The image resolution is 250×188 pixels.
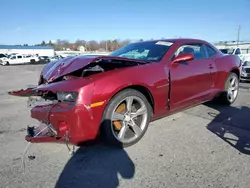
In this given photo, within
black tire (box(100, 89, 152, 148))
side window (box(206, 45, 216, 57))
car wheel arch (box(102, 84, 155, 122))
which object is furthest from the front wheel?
black tire (box(100, 89, 152, 148))

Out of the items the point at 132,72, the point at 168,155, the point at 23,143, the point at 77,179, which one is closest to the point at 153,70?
the point at 132,72

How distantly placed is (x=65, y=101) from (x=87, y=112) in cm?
31

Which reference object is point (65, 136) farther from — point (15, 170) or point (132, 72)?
point (132, 72)

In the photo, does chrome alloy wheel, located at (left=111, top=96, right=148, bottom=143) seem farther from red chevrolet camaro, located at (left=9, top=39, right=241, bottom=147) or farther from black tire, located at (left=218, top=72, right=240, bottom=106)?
black tire, located at (left=218, top=72, right=240, bottom=106)

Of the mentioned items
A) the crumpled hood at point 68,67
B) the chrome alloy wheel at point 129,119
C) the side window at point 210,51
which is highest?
the side window at point 210,51

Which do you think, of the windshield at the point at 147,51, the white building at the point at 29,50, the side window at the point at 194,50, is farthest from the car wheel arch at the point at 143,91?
the white building at the point at 29,50

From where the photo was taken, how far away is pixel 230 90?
5234 mm

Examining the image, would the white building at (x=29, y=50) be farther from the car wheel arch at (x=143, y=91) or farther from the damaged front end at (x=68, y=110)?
the car wheel arch at (x=143, y=91)

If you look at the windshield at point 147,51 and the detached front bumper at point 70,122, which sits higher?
the windshield at point 147,51

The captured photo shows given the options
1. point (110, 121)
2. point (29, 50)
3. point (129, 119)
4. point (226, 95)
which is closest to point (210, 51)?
point (226, 95)

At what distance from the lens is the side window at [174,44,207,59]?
4048mm

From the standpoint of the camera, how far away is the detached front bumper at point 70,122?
2.65 metres

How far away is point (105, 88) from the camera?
9.11ft

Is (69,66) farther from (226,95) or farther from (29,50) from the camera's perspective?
(29,50)
